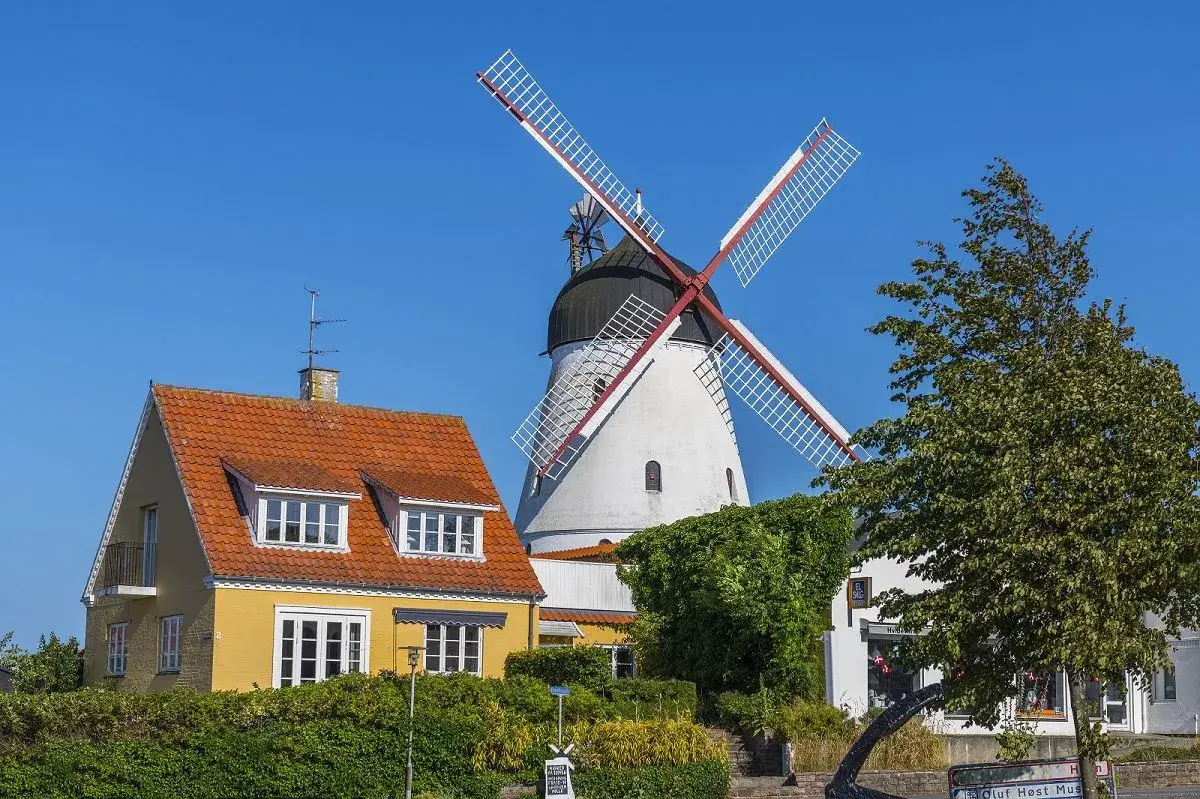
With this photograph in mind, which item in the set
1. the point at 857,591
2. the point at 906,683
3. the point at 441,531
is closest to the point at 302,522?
the point at 441,531

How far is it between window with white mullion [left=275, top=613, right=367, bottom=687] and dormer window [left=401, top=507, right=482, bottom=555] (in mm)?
2385

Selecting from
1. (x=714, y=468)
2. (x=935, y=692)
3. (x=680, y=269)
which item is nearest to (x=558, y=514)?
(x=714, y=468)

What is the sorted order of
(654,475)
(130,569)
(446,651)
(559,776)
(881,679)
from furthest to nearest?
(654,475) < (881,679) < (130,569) < (446,651) < (559,776)

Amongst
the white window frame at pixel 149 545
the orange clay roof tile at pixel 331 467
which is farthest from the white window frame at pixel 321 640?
the white window frame at pixel 149 545

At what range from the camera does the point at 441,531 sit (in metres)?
35.0

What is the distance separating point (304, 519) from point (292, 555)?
2.99ft

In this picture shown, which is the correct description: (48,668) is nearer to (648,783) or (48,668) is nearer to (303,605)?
(303,605)

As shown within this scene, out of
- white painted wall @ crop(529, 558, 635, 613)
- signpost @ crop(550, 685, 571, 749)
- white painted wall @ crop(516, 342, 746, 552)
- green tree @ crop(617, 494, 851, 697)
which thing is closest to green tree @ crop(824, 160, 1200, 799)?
signpost @ crop(550, 685, 571, 749)

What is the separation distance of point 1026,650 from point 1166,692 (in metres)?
21.8

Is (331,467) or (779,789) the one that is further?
(331,467)

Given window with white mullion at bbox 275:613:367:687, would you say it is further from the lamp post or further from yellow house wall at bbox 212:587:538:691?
the lamp post

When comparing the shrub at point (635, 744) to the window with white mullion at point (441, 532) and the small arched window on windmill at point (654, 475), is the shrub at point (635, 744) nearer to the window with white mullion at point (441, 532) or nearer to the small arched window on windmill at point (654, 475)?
the window with white mullion at point (441, 532)

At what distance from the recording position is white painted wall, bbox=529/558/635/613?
41219 millimetres

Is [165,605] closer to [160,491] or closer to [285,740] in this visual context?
[160,491]
